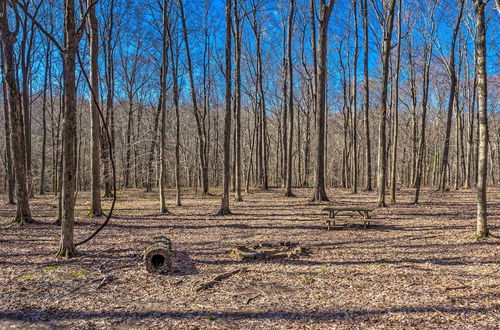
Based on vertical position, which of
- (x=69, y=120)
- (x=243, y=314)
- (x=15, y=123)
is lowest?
(x=243, y=314)

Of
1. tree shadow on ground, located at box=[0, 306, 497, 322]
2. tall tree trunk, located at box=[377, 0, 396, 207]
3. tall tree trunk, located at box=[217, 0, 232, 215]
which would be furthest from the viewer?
tall tree trunk, located at box=[377, 0, 396, 207]

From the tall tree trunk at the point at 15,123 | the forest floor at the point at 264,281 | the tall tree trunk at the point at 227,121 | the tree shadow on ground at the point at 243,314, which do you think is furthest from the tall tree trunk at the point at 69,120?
the tall tree trunk at the point at 227,121

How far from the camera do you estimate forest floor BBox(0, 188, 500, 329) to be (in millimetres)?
4059

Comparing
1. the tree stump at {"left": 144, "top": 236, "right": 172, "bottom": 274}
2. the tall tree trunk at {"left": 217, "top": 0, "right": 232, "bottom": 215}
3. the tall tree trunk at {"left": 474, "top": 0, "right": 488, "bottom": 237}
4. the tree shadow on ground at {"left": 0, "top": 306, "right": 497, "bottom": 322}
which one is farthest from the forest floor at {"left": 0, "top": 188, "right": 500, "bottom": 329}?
the tall tree trunk at {"left": 217, "top": 0, "right": 232, "bottom": 215}

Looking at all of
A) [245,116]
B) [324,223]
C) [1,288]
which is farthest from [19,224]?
[245,116]

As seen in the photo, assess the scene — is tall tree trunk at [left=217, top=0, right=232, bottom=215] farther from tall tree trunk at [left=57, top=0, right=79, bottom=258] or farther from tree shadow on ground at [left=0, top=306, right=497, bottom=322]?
tree shadow on ground at [left=0, top=306, right=497, bottom=322]

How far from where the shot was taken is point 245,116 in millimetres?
41062

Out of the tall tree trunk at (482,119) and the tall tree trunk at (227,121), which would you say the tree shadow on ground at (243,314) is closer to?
the tall tree trunk at (482,119)

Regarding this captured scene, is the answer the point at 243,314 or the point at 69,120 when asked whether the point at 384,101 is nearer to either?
the point at 69,120

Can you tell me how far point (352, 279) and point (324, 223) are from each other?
5.08 m

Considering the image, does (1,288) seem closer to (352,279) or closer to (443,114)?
(352,279)

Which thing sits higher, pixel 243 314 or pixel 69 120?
pixel 69 120

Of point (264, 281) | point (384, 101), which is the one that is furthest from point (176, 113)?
point (264, 281)

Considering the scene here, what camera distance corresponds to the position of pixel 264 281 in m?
5.36
